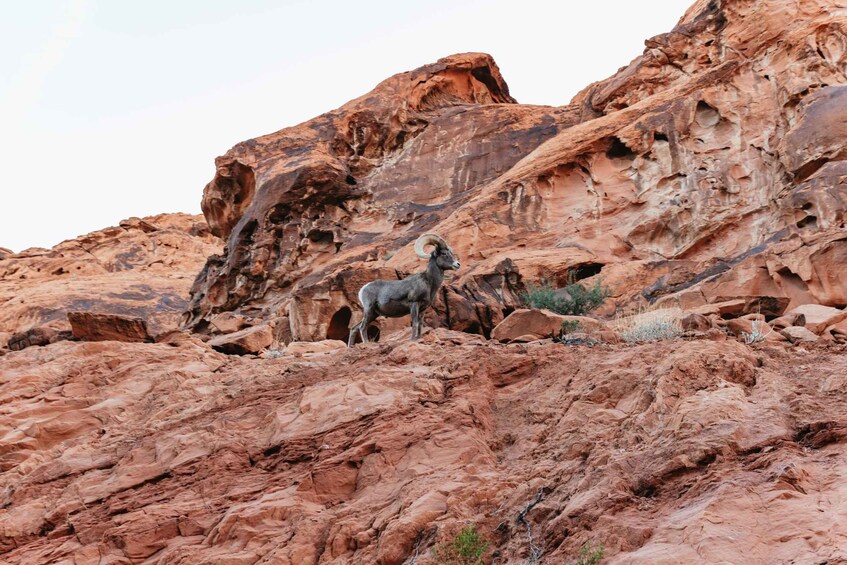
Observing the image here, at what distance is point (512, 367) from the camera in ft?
27.7

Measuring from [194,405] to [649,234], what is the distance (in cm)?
1193

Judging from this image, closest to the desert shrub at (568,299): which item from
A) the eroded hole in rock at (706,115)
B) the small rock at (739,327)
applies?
the small rock at (739,327)

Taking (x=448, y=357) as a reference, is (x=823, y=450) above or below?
below

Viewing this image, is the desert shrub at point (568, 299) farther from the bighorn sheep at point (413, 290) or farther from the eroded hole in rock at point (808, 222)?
the eroded hole in rock at point (808, 222)

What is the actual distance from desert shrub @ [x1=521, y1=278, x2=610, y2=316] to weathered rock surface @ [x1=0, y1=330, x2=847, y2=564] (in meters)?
4.98

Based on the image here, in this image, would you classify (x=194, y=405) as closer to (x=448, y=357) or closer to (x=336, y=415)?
(x=336, y=415)

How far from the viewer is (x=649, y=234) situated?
18406 mm

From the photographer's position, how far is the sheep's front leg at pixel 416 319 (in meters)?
11.3

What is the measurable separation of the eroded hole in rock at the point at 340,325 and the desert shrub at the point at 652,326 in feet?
20.4

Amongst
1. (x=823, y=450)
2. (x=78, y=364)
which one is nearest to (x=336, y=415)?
(x=823, y=450)

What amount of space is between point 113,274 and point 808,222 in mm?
25725

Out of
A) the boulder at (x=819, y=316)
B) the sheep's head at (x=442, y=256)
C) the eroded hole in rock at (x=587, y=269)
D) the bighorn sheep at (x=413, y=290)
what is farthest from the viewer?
the eroded hole in rock at (x=587, y=269)

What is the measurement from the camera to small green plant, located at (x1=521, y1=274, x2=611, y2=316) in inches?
583

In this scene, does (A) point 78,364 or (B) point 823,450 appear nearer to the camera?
(B) point 823,450
